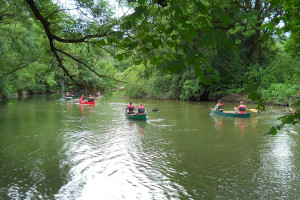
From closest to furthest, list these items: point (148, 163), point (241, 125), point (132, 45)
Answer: point (132, 45)
point (148, 163)
point (241, 125)

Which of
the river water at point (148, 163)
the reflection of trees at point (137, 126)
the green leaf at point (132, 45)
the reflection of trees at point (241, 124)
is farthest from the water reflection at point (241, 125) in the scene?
the green leaf at point (132, 45)

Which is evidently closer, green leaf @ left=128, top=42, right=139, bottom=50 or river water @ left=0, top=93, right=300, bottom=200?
green leaf @ left=128, top=42, right=139, bottom=50

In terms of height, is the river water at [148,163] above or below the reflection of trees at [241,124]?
below

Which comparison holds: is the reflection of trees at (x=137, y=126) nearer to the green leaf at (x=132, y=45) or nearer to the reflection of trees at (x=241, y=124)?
the reflection of trees at (x=241, y=124)

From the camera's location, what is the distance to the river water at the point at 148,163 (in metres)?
6.67

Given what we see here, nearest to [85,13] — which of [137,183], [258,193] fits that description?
[137,183]

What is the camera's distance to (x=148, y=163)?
28.9ft

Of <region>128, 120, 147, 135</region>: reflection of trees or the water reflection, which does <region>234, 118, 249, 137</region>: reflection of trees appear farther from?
<region>128, 120, 147, 135</region>: reflection of trees

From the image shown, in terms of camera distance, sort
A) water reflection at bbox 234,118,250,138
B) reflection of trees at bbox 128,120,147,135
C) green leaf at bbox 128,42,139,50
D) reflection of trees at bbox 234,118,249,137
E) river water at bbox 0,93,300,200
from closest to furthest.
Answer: green leaf at bbox 128,42,139,50
river water at bbox 0,93,300,200
water reflection at bbox 234,118,250,138
reflection of trees at bbox 234,118,249,137
reflection of trees at bbox 128,120,147,135

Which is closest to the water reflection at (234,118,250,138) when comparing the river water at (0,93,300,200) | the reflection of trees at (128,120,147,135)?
the river water at (0,93,300,200)

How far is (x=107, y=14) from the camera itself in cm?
523

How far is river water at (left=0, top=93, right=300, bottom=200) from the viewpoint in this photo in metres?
6.67

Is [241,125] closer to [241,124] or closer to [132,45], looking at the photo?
[241,124]

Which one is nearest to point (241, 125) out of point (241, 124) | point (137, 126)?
point (241, 124)
